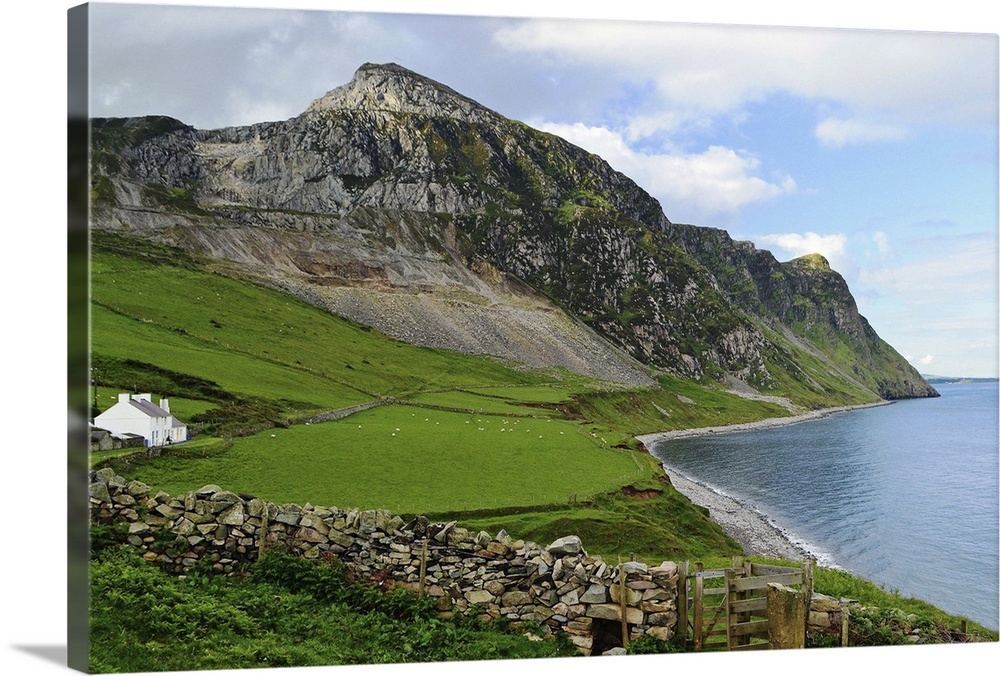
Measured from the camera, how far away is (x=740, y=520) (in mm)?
27406

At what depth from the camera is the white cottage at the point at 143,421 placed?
1315cm

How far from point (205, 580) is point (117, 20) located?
379 inches

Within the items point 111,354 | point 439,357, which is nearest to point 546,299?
point 439,357

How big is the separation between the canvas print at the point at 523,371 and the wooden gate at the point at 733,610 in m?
0.06

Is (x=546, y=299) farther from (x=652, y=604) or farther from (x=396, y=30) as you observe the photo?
(x=652, y=604)

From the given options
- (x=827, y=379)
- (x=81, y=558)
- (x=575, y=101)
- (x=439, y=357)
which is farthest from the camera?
(x=827, y=379)

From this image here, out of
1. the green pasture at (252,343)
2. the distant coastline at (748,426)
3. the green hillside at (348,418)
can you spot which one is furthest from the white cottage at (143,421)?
the distant coastline at (748,426)

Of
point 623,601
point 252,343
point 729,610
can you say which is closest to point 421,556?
point 623,601

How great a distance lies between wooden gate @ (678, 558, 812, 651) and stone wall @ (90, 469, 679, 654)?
379mm

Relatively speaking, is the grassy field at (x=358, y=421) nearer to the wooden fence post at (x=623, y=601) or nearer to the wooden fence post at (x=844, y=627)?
the wooden fence post at (x=623, y=601)

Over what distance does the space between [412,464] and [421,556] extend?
224 inches

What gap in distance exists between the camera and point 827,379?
68.2 meters

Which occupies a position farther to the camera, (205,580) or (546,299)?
(546,299)

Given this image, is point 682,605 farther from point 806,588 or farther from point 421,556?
point 421,556
